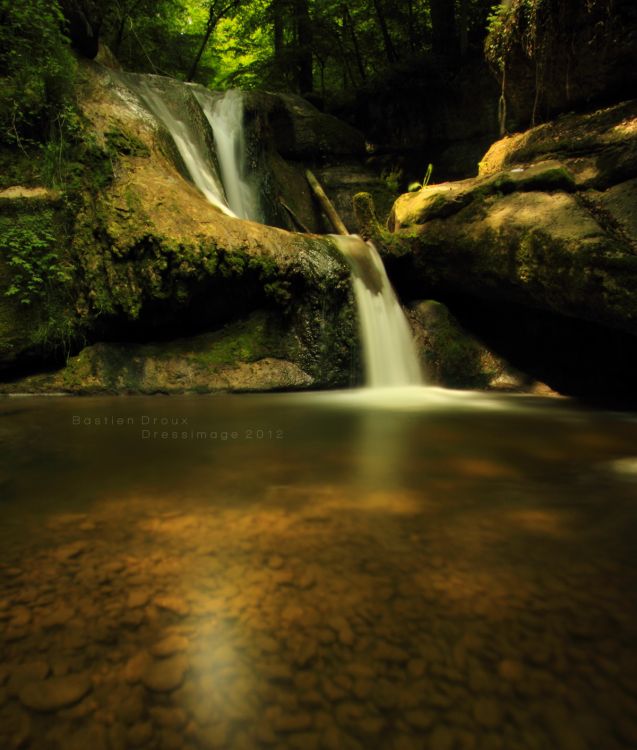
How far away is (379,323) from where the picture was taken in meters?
6.79

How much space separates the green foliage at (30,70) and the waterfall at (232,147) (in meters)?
3.32

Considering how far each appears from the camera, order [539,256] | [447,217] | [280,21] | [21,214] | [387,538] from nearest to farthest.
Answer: [387,538] < [539,256] < [21,214] < [447,217] < [280,21]

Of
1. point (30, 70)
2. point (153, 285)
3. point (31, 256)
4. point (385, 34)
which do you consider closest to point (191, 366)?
point (153, 285)

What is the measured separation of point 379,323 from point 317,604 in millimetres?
5709

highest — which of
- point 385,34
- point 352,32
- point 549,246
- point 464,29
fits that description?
point 352,32

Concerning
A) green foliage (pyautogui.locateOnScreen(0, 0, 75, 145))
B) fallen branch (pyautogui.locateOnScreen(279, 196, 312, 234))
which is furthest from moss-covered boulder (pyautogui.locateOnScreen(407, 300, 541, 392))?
green foliage (pyautogui.locateOnScreen(0, 0, 75, 145))

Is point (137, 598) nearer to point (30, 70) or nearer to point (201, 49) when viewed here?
point (30, 70)

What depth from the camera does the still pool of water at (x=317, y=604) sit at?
93 cm

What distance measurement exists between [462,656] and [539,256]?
5161 mm

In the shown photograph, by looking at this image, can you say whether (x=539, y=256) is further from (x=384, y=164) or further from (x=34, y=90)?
(x=384, y=164)

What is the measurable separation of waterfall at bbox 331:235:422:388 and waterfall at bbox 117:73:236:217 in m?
2.59

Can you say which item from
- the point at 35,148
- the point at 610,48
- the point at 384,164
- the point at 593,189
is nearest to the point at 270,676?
the point at 593,189

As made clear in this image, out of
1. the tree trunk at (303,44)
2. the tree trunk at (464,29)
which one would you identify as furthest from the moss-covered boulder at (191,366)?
the tree trunk at (303,44)

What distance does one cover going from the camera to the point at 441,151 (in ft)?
38.8
